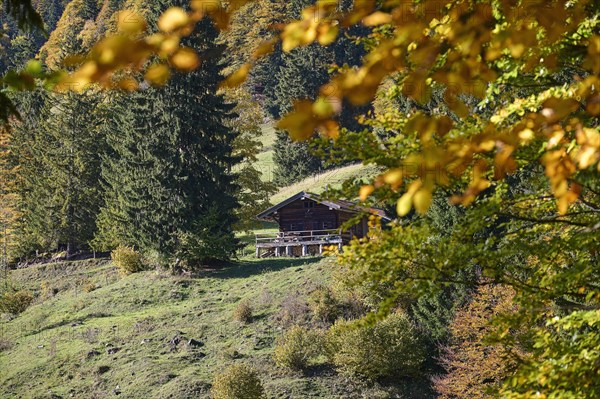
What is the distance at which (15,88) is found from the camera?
3.04 metres

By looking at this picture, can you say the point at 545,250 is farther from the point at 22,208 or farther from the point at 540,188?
the point at 22,208

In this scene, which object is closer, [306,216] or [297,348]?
[297,348]

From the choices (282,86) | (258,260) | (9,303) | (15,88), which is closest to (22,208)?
(9,303)

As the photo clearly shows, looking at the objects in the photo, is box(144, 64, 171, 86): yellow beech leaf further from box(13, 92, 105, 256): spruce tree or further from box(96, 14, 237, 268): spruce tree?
box(13, 92, 105, 256): spruce tree

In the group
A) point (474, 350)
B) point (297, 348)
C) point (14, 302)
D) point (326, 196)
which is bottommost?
point (297, 348)

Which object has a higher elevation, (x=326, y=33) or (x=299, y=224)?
(x=299, y=224)

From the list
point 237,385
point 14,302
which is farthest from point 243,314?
point 14,302

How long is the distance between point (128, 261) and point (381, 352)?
815 inches

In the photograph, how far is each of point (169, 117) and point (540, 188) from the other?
3409 cm

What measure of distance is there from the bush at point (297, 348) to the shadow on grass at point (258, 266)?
993cm

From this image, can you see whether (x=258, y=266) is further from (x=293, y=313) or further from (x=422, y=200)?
(x=422, y=200)

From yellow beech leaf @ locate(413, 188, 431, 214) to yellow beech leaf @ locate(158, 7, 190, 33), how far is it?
2.84ft

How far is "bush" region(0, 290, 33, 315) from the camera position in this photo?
37656 millimetres

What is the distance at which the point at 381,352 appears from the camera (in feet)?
78.0
